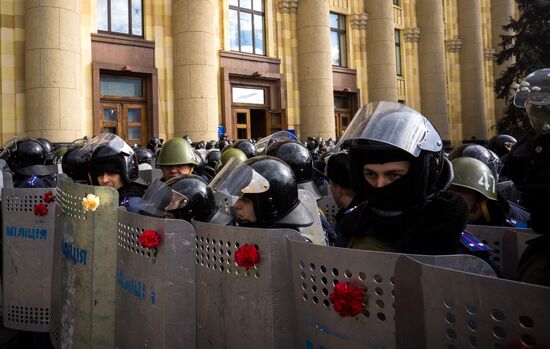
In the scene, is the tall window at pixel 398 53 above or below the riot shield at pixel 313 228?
above

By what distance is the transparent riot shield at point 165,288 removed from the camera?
2486 mm

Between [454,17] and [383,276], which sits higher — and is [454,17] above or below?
above

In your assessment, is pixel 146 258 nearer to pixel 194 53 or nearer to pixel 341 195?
pixel 341 195

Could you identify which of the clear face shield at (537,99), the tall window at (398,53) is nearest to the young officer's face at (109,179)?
the clear face shield at (537,99)

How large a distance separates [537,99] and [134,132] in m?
14.6

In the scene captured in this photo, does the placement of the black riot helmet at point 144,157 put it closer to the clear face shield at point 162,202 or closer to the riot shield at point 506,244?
the clear face shield at point 162,202

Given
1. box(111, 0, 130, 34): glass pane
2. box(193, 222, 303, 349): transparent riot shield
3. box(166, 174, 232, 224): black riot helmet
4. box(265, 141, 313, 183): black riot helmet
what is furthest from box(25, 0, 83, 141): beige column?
box(193, 222, 303, 349): transparent riot shield

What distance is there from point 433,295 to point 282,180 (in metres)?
1.62

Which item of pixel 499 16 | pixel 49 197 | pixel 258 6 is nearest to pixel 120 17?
pixel 258 6

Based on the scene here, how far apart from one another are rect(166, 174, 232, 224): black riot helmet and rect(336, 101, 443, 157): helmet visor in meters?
1.22

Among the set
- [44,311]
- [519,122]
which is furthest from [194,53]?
[519,122]

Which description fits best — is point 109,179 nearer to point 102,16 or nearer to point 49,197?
point 49,197

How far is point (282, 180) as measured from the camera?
118 inches

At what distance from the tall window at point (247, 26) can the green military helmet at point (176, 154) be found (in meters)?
12.4
